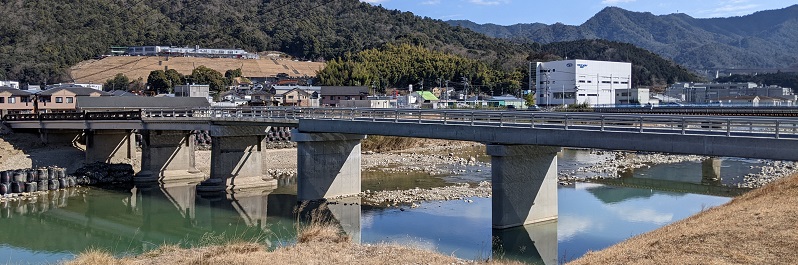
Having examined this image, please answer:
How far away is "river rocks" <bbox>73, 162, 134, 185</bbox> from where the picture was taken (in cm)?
4444

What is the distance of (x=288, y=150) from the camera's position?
186 feet

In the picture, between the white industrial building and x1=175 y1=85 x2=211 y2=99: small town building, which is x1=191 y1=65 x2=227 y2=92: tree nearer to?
x1=175 y1=85 x2=211 y2=99: small town building

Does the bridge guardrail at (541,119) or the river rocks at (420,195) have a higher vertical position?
the bridge guardrail at (541,119)

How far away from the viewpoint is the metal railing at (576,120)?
20.2 m

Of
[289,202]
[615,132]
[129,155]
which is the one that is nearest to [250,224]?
[289,202]

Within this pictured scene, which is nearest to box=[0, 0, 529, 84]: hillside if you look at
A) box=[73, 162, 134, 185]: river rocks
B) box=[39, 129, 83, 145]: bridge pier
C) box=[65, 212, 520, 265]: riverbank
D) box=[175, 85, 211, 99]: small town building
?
box=[175, 85, 211, 99]: small town building

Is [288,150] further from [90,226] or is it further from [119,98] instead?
[90,226]

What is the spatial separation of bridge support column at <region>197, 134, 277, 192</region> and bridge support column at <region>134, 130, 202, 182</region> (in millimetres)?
5642

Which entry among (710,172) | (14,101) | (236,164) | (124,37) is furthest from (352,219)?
(124,37)

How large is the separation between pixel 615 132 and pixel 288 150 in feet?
124

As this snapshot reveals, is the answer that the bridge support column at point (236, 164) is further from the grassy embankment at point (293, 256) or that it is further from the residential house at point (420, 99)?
the residential house at point (420, 99)

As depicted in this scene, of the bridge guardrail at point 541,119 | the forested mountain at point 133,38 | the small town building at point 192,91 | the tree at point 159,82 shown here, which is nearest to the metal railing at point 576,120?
the bridge guardrail at point 541,119

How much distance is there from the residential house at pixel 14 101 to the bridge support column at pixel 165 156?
23723 mm

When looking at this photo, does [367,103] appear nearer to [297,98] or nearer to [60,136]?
[297,98]
